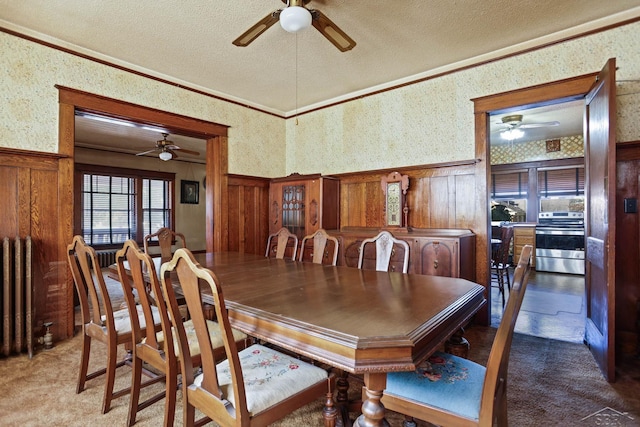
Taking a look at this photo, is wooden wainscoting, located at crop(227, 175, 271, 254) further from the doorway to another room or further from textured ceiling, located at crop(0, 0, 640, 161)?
the doorway to another room

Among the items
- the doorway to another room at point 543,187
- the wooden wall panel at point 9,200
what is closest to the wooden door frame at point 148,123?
the wooden wall panel at point 9,200

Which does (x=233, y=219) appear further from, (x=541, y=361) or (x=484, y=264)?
(x=541, y=361)

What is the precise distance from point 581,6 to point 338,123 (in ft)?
8.93

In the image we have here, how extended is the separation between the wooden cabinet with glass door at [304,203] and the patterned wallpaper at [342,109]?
0.37 metres

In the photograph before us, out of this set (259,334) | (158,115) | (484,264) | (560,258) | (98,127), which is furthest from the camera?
(560,258)

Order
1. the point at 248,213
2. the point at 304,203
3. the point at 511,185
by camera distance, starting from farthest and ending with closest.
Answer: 1. the point at 511,185
2. the point at 248,213
3. the point at 304,203

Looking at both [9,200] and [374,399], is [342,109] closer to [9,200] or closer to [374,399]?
[9,200]

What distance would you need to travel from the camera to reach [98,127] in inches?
212

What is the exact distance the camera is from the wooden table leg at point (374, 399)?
1.07 meters

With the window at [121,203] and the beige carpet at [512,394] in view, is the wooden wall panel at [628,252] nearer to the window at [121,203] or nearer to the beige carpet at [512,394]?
the beige carpet at [512,394]

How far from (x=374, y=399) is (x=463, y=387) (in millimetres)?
401

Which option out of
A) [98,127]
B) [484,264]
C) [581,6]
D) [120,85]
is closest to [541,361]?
[484,264]

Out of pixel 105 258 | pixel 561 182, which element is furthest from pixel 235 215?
pixel 561 182

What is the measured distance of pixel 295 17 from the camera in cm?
200
